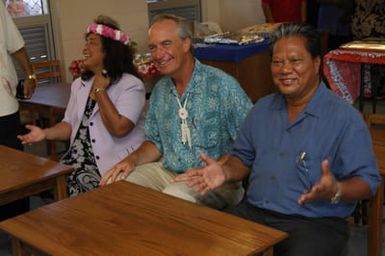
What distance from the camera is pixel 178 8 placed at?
6363mm

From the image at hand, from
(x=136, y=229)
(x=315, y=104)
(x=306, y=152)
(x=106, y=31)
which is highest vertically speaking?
(x=106, y=31)

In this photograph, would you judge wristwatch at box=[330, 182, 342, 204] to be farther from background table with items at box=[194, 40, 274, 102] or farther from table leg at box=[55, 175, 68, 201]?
background table with items at box=[194, 40, 274, 102]

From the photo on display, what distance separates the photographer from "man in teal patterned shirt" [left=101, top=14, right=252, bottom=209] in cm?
238

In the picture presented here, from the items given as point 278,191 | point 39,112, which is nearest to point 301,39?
point 278,191

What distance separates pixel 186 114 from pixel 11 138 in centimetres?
104

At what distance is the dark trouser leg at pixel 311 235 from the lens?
71.0 inches

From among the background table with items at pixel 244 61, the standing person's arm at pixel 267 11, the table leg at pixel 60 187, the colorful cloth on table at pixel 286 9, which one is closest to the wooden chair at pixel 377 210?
the table leg at pixel 60 187

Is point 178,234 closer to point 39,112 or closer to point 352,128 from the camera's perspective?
point 352,128

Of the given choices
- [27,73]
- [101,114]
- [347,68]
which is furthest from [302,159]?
[347,68]

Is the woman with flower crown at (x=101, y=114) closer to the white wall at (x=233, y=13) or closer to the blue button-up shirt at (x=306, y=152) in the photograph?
Answer: the blue button-up shirt at (x=306, y=152)

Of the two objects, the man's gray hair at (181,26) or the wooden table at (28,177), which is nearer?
the wooden table at (28,177)

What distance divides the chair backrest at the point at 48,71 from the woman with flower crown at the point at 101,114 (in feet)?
5.59

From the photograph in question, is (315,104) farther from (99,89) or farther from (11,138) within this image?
(11,138)

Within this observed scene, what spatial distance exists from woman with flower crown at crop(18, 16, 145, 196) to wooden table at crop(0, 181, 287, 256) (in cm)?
82
